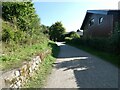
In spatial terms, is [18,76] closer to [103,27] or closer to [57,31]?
[103,27]

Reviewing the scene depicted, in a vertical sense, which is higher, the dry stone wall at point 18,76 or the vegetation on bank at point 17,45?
the vegetation on bank at point 17,45

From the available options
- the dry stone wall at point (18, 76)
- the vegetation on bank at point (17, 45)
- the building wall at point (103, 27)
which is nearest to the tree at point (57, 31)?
the building wall at point (103, 27)

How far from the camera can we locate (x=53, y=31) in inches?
2785

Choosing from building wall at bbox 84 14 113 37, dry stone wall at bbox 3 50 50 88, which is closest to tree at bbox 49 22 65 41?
building wall at bbox 84 14 113 37

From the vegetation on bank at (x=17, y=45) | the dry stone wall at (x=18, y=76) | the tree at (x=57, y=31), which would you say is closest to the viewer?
the dry stone wall at (x=18, y=76)

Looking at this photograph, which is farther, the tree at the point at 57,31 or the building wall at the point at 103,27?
the tree at the point at 57,31

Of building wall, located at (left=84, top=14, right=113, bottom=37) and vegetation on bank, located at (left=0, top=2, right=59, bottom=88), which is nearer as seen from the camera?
vegetation on bank, located at (left=0, top=2, right=59, bottom=88)

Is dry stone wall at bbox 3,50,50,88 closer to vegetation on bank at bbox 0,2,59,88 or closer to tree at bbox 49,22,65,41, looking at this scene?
vegetation on bank at bbox 0,2,59,88

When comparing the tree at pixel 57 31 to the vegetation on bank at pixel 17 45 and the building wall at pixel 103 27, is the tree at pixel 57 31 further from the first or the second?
the vegetation on bank at pixel 17 45

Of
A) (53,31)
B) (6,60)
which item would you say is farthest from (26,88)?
(53,31)

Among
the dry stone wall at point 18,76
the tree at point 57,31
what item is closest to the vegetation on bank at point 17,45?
the dry stone wall at point 18,76

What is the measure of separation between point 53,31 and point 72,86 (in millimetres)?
62781

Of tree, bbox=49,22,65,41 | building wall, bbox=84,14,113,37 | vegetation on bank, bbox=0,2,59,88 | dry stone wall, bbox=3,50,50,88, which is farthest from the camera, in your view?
tree, bbox=49,22,65,41

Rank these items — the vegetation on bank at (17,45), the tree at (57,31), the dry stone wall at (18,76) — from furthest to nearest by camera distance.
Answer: the tree at (57,31)
the vegetation on bank at (17,45)
the dry stone wall at (18,76)
